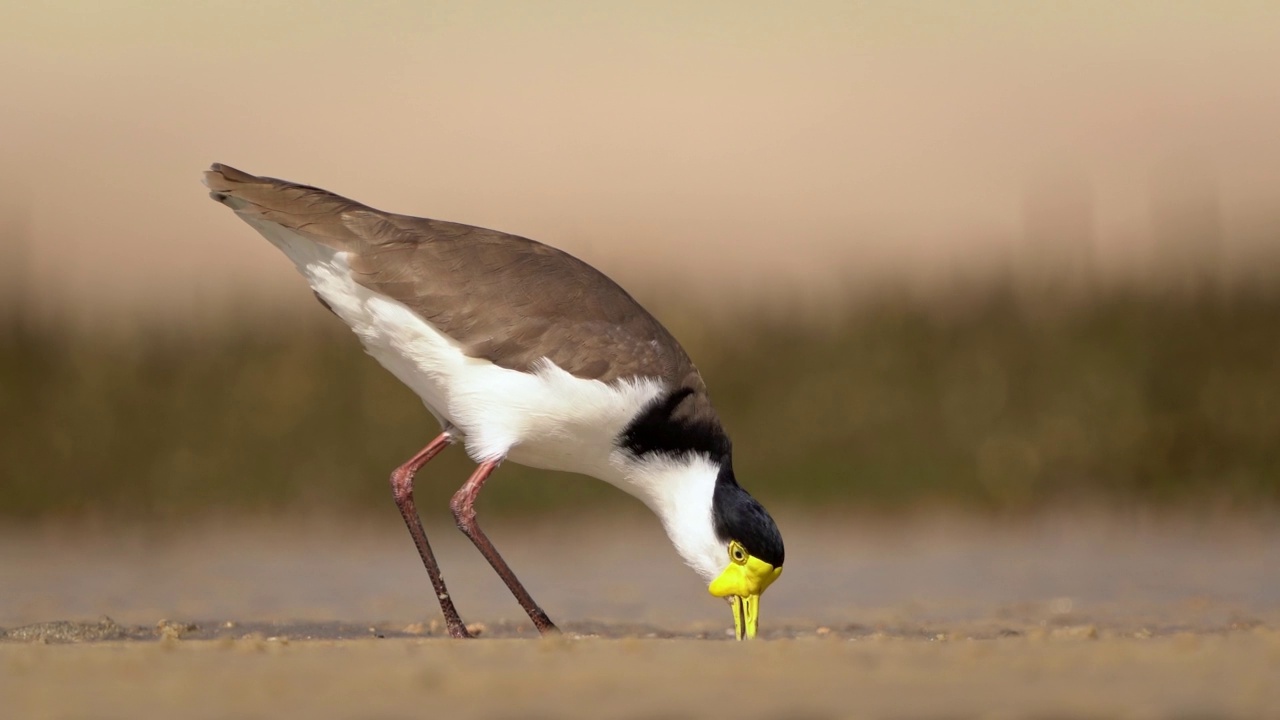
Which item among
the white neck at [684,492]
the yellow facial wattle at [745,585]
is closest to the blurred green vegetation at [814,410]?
the white neck at [684,492]

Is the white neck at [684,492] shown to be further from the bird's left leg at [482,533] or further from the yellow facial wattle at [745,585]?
the bird's left leg at [482,533]

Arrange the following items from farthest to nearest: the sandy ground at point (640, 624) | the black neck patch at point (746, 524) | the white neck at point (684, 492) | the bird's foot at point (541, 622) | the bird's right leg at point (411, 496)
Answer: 1. the bird's right leg at point (411, 496)
2. the white neck at point (684, 492)
3. the bird's foot at point (541, 622)
4. the black neck patch at point (746, 524)
5. the sandy ground at point (640, 624)

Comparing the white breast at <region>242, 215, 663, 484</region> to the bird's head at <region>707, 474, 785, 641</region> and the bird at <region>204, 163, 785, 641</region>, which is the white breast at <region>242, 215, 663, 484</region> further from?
the bird's head at <region>707, 474, 785, 641</region>

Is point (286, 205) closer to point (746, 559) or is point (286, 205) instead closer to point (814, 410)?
point (746, 559)

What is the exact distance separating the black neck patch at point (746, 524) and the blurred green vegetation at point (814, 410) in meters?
5.10

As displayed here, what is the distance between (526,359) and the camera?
28.7 feet

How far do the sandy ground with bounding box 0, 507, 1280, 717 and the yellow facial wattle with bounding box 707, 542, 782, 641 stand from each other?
21 centimetres

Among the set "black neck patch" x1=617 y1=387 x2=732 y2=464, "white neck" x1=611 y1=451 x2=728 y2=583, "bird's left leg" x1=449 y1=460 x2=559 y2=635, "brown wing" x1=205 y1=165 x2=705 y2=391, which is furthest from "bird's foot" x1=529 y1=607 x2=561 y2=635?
"brown wing" x1=205 y1=165 x2=705 y2=391

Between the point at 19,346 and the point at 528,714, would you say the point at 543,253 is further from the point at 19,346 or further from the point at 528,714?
the point at 19,346

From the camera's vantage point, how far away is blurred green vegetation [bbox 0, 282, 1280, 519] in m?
14.0

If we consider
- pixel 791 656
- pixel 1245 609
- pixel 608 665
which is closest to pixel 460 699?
pixel 608 665

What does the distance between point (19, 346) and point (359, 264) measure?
7476mm

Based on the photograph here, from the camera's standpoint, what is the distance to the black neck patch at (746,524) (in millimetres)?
8656

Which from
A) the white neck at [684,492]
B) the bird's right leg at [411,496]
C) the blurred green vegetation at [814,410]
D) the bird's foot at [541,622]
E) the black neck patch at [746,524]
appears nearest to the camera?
the black neck patch at [746,524]
